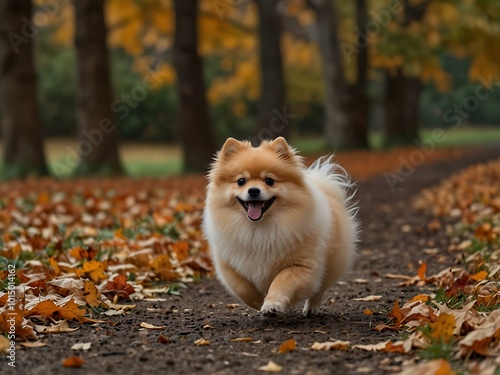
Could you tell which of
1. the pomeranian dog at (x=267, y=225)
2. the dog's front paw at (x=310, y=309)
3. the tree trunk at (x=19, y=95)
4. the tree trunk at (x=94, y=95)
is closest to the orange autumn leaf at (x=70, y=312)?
the pomeranian dog at (x=267, y=225)

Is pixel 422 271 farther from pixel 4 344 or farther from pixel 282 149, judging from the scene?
pixel 4 344

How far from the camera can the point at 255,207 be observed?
17.1 ft

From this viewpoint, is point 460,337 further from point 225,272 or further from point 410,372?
point 225,272

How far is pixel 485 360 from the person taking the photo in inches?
154

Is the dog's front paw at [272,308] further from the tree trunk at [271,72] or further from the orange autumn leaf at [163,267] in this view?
the tree trunk at [271,72]

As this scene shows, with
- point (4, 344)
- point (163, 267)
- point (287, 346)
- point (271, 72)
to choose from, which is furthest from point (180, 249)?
point (271, 72)

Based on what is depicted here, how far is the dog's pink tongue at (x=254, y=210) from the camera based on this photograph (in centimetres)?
517

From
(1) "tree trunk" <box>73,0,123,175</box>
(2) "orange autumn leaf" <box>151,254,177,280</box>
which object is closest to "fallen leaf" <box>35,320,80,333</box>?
(2) "orange autumn leaf" <box>151,254,177,280</box>

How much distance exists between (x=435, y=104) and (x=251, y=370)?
158 ft

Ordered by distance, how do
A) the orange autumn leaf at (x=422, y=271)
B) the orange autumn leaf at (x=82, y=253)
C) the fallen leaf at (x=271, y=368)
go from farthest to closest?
the orange autumn leaf at (x=82, y=253) < the orange autumn leaf at (x=422, y=271) < the fallen leaf at (x=271, y=368)

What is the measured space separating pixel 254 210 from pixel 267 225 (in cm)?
15

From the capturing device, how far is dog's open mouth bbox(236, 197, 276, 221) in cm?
517

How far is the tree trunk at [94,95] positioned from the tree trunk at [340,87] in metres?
9.78

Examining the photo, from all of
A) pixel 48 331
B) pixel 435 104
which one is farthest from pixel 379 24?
pixel 435 104
